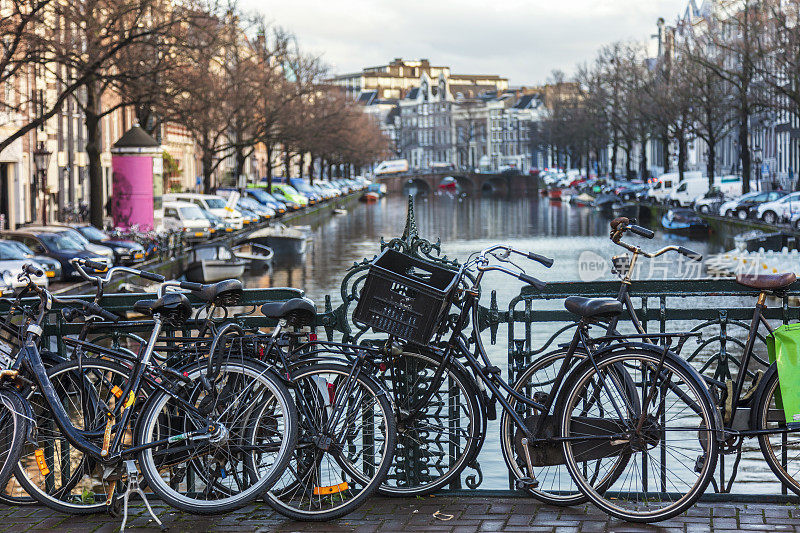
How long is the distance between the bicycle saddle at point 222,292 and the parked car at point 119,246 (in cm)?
2666

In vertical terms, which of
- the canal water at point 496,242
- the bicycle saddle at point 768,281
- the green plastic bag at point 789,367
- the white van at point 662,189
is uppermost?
the white van at point 662,189

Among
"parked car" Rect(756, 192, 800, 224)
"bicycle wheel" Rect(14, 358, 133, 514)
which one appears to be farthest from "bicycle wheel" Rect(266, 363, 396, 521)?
"parked car" Rect(756, 192, 800, 224)

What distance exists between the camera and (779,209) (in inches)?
1982

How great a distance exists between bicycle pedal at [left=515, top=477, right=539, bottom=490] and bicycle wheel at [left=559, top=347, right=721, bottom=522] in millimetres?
197

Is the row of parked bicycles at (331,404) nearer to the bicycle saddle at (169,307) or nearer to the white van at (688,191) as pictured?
the bicycle saddle at (169,307)

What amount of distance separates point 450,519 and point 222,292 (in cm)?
149

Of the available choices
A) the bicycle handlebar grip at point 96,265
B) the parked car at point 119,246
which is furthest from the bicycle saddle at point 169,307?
the parked car at point 119,246

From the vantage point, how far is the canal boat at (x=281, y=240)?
1813 inches

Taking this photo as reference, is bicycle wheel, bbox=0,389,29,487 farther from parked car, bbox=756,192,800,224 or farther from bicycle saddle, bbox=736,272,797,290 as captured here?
parked car, bbox=756,192,800,224

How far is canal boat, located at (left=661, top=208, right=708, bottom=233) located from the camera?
55.0m

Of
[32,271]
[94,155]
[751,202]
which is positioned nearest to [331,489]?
[32,271]

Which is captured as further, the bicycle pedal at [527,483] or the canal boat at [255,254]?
the canal boat at [255,254]

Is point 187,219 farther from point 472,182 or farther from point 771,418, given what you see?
point 472,182

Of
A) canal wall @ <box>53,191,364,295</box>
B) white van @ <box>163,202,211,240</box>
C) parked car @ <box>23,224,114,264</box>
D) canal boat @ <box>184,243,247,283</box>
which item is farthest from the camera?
white van @ <box>163,202,211,240</box>
